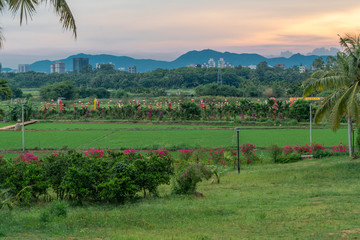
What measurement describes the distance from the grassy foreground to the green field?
15488 millimetres

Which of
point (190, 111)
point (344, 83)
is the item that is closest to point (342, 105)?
point (344, 83)

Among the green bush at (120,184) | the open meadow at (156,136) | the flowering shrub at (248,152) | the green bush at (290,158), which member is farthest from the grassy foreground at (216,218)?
the open meadow at (156,136)

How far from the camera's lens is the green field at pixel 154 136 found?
2972 cm

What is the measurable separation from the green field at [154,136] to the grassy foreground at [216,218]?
1549 centimetres

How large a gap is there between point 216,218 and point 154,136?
25500mm

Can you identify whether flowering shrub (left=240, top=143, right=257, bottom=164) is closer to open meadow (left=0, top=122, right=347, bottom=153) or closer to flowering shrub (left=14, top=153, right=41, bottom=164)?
open meadow (left=0, top=122, right=347, bottom=153)

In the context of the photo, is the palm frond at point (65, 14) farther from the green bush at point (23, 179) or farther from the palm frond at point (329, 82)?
the palm frond at point (329, 82)

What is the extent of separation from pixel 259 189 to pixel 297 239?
6.66 metres

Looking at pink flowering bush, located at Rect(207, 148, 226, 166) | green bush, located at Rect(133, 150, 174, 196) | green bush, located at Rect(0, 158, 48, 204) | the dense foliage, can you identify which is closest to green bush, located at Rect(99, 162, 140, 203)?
green bush, located at Rect(133, 150, 174, 196)

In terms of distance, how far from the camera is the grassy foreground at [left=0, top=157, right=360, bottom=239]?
7.70 metres

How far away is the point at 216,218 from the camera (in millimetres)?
9195

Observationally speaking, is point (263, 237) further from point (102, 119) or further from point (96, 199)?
point (102, 119)

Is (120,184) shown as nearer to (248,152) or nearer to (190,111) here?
(248,152)

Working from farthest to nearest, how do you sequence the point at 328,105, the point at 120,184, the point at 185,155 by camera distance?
the point at 185,155 → the point at 328,105 → the point at 120,184
